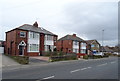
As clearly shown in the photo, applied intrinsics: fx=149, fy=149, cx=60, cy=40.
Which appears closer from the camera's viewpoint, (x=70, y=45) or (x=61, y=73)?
(x=61, y=73)

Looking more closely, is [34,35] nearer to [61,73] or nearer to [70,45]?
[70,45]

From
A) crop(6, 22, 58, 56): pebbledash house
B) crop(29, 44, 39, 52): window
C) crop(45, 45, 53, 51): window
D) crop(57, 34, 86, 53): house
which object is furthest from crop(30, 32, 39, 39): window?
crop(57, 34, 86, 53): house

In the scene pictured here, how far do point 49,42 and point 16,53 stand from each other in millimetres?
10048

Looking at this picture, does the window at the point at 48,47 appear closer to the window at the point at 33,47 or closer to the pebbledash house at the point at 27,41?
the pebbledash house at the point at 27,41

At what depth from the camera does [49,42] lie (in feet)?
127

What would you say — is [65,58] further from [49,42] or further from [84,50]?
[84,50]

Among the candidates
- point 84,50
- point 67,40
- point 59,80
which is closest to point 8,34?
point 67,40

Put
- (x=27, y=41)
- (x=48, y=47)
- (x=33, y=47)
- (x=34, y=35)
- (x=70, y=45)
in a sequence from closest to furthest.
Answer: (x=27, y=41), (x=33, y=47), (x=34, y=35), (x=48, y=47), (x=70, y=45)

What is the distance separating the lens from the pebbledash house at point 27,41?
3166 cm

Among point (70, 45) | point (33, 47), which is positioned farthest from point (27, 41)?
point (70, 45)

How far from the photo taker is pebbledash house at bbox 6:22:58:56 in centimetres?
3166

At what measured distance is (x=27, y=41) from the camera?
33219mm

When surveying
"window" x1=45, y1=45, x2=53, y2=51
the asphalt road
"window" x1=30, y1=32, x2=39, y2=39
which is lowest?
the asphalt road

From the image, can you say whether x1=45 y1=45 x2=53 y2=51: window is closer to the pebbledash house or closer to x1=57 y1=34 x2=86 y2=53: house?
the pebbledash house
